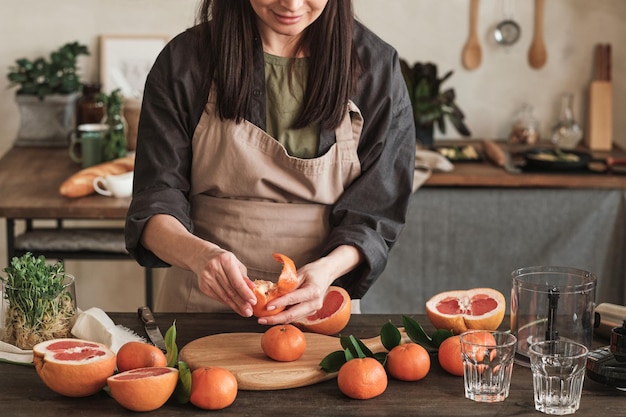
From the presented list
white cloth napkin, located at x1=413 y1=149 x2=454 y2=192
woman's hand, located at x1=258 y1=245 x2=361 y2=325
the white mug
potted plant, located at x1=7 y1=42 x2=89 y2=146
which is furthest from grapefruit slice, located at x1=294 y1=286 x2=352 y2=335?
potted plant, located at x1=7 y1=42 x2=89 y2=146

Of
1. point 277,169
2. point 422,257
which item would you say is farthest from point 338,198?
point 422,257

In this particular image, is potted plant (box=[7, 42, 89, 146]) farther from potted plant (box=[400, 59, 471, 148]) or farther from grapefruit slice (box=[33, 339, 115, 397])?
grapefruit slice (box=[33, 339, 115, 397])

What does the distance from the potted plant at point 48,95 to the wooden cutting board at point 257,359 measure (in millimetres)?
2252

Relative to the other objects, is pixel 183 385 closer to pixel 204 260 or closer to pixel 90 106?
pixel 204 260

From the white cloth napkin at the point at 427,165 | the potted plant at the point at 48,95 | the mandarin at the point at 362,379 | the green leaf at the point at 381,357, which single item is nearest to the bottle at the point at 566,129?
the white cloth napkin at the point at 427,165

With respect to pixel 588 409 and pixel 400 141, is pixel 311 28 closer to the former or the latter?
pixel 400 141

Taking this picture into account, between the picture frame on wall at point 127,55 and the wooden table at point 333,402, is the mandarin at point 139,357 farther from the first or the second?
the picture frame on wall at point 127,55

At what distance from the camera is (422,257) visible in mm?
3480

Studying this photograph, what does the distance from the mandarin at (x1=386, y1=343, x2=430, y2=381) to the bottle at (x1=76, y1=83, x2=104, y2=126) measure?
2341 millimetres

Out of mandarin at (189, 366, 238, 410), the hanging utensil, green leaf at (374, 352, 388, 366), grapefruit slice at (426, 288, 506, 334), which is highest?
the hanging utensil

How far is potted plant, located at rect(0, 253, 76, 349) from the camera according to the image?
5.24 ft

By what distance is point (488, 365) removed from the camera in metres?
1.46

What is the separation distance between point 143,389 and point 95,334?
12.5 inches

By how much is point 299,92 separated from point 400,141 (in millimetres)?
232
